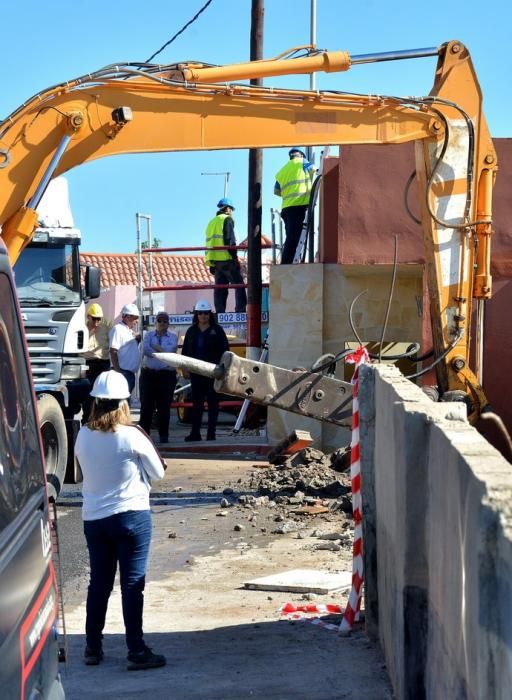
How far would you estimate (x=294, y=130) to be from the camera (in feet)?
38.4

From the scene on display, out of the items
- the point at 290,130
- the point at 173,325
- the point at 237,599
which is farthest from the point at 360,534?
the point at 173,325

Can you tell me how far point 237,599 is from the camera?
8672 mm

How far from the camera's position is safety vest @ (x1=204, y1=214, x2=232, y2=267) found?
834 inches

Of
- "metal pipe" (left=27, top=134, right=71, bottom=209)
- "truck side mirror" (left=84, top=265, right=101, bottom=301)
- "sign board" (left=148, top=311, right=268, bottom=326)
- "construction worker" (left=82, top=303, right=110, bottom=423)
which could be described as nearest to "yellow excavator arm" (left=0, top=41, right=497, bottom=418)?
"metal pipe" (left=27, top=134, right=71, bottom=209)

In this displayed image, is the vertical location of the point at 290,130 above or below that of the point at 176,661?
above

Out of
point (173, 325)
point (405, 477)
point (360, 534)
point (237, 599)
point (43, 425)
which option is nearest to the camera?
point (405, 477)

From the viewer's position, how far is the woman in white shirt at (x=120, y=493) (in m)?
6.79

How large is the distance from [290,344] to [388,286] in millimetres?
1617

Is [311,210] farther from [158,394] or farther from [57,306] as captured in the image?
[57,306]

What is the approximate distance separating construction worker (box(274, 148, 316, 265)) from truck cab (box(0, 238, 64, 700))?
13903 mm

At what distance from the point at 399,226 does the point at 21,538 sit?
1270 centimetres

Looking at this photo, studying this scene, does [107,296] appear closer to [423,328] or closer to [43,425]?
[423,328]

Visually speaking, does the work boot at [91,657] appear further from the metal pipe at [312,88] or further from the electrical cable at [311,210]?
the electrical cable at [311,210]

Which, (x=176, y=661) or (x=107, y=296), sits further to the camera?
(x=107, y=296)
